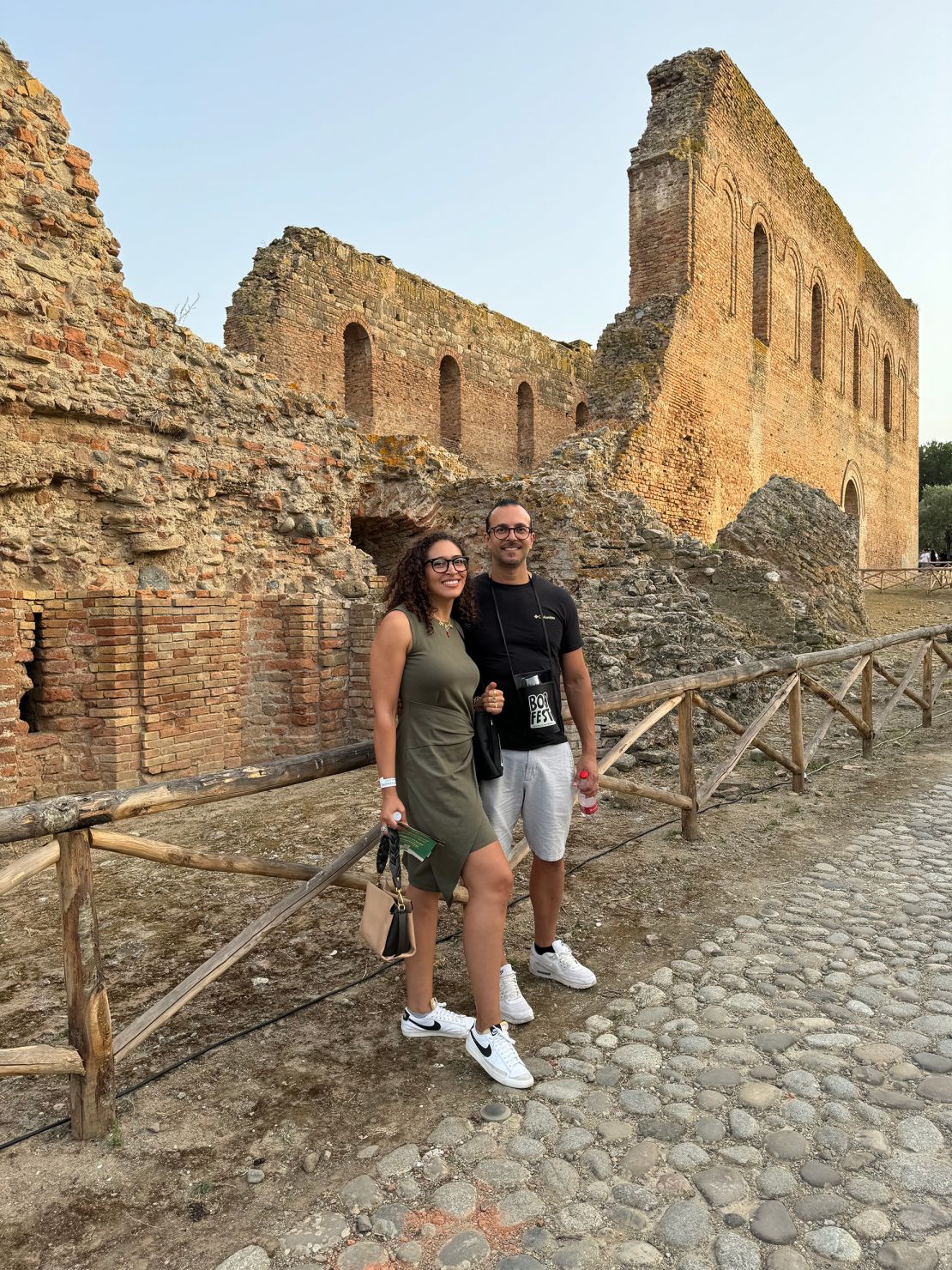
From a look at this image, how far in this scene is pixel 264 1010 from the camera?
311 centimetres

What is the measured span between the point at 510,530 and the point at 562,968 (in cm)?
171

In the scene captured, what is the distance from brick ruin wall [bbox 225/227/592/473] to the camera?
1388cm

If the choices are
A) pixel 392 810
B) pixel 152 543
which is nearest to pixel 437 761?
pixel 392 810

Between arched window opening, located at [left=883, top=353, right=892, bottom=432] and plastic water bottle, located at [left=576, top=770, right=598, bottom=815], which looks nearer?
plastic water bottle, located at [left=576, top=770, right=598, bottom=815]

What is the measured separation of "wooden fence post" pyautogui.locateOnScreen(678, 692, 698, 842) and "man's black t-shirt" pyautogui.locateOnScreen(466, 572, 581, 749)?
7.77 feet

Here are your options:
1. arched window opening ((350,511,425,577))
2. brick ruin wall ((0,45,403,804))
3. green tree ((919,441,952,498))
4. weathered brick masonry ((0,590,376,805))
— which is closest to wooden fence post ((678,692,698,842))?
brick ruin wall ((0,45,403,804))

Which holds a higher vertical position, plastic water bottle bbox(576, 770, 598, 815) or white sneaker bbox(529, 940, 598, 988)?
plastic water bottle bbox(576, 770, 598, 815)

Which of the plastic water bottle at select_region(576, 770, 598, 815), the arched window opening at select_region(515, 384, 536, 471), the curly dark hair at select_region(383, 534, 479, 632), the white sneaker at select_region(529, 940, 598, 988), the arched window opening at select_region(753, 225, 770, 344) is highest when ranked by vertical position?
the arched window opening at select_region(753, 225, 770, 344)

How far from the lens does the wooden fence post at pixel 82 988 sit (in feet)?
7.66

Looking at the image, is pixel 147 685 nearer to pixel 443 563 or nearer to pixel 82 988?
pixel 82 988

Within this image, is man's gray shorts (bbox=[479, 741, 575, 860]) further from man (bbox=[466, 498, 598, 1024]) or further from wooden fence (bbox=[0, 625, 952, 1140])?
wooden fence (bbox=[0, 625, 952, 1140])

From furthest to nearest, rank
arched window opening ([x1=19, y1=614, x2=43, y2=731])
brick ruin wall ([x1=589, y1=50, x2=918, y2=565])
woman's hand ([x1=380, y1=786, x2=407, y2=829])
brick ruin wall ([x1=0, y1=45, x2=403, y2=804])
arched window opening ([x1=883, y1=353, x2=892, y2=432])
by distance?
arched window opening ([x1=883, y1=353, x2=892, y2=432]) < brick ruin wall ([x1=589, y1=50, x2=918, y2=565]) < arched window opening ([x1=19, y1=614, x2=43, y2=731]) < brick ruin wall ([x1=0, y1=45, x2=403, y2=804]) < woman's hand ([x1=380, y1=786, x2=407, y2=829])

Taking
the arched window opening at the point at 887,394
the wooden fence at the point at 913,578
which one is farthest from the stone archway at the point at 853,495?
the arched window opening at the point at 887,394

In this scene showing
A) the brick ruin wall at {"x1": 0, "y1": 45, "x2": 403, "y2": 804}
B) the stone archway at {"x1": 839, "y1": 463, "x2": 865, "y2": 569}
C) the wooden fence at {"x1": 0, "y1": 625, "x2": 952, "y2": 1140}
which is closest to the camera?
the wooden fence at {"x1": 0, "y1": 625, "x2": 952, "y2": 1140}
